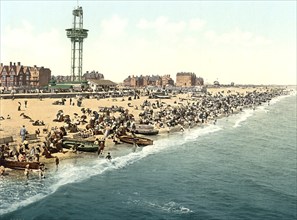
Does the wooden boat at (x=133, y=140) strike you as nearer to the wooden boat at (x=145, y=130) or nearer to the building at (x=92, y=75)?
the wooden boat at (x=145, y=130)

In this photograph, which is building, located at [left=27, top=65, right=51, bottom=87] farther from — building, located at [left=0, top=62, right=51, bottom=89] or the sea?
the sea

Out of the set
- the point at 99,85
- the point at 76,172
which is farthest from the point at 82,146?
the point at 99,85

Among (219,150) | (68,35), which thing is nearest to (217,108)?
(68,35)

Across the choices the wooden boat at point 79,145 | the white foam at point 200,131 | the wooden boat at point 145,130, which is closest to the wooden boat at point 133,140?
the wooden boat at point 79,145

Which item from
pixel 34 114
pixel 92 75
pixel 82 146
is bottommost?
pixel 82 146

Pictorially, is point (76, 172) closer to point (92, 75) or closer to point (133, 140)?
point (133, 140)

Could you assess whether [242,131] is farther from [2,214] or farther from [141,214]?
[2,214]
